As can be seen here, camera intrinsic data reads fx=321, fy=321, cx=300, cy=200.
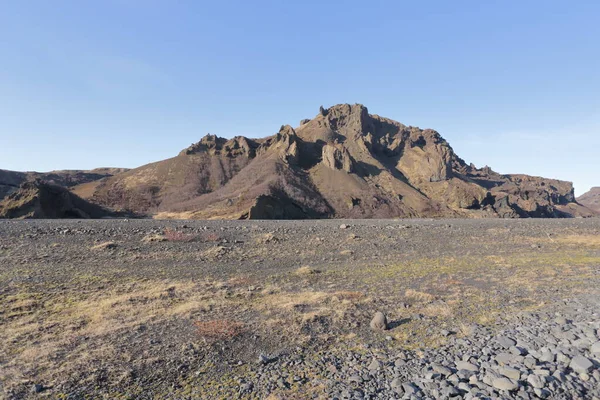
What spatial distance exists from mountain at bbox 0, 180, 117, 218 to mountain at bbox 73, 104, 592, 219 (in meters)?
A: 18.8

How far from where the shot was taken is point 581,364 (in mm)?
5496

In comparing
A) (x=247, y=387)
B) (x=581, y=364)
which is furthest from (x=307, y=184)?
(x=247, y=387)

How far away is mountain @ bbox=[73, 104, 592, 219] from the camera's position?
76.4m

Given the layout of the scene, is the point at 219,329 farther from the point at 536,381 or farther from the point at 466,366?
the point at 536,381

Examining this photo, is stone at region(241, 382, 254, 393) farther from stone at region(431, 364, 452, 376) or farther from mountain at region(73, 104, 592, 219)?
mountain at region(73, 104, 592, 219)

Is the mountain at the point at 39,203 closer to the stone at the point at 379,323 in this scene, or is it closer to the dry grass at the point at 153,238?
A: the dry grass at the point at 153,238

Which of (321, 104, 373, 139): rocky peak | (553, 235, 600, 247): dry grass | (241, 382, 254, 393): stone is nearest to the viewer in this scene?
(241, 382, 254, 393): stone

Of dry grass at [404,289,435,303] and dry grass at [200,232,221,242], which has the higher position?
dry grass at [200,232,221,242]

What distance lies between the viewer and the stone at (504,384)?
16.2 feet

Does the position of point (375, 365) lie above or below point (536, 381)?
below

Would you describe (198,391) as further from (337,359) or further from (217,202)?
(217,202)

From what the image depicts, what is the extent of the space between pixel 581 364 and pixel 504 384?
66.9 inches

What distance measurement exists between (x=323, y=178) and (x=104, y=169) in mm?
137507

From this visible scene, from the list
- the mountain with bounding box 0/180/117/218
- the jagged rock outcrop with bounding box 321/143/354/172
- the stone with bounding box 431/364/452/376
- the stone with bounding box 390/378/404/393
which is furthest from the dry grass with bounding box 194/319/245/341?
the jagged rock outcrop with bounding box 321/143/354/172
